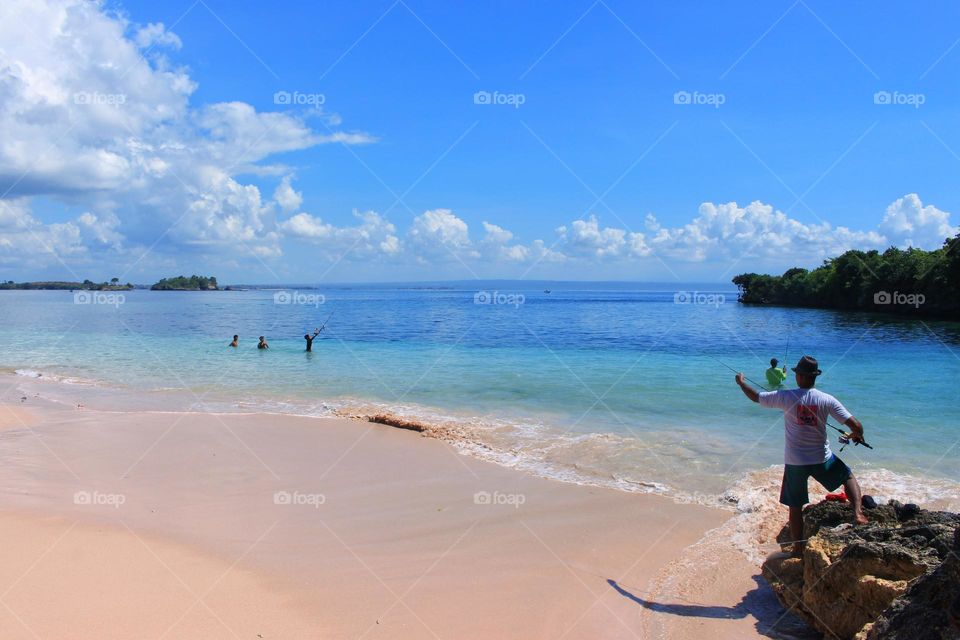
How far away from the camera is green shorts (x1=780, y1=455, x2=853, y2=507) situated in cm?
555

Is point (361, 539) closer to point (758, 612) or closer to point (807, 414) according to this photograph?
point (758, 612)

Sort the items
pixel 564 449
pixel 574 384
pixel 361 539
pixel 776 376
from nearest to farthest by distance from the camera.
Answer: pixel 361 539, pixel 564 449, pixel 776 376, pixel 574 384

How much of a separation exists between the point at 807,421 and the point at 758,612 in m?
1.74

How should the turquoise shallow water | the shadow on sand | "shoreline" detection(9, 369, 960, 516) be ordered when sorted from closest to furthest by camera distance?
the shadow on sand
"shoreline" detection(9, 369, 960, 516)
the turquoise shallow water

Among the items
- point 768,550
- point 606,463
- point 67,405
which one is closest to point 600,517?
point 768,550

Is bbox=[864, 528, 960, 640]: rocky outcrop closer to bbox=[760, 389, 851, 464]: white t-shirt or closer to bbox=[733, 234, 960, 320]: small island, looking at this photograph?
bbox=[760, 389, 851, 464]: white t-shirt

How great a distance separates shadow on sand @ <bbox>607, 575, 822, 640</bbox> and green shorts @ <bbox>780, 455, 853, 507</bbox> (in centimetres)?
90

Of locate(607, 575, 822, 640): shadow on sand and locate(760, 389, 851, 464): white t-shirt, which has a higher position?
locate(760, 389, 851, 464): white t-shirt

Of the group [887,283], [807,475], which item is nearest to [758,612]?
[807,475]

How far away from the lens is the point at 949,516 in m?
5.02

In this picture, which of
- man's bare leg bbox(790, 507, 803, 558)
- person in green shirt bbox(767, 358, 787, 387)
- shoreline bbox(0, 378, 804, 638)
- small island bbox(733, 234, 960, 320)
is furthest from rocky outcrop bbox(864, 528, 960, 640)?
small island bbox(733, 234, 960, 320)

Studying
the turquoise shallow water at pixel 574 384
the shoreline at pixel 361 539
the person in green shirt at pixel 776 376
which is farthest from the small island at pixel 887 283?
the shoreline at pixel 361 539

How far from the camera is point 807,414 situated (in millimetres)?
5555

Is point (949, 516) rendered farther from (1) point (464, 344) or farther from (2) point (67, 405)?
(1) point (464, 344)
